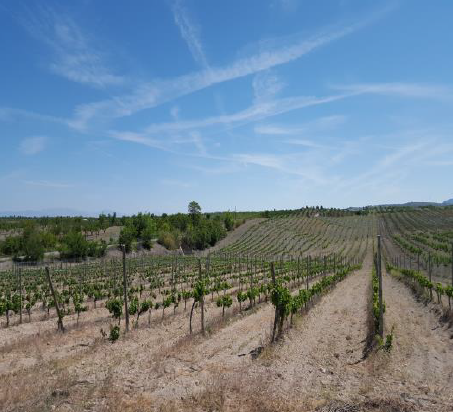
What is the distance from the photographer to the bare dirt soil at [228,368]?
24.6 ft

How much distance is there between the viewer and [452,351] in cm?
1141

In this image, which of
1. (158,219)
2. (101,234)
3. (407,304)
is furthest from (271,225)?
(407,304)

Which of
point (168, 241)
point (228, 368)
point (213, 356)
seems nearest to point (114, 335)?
point (213, 356)

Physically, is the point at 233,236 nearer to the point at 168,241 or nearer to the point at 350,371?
the point at 168,241

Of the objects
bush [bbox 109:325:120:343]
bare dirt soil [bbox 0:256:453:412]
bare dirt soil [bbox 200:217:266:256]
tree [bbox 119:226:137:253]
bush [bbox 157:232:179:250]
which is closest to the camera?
bare dirt soil [bbox 0:256:453:412]

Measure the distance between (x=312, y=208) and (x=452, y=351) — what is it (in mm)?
136790

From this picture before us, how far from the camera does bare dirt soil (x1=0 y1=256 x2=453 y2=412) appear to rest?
7484mm

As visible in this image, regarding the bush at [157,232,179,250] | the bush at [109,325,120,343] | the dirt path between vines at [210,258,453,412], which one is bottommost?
the dirt path between vines at [210,258,453,412]

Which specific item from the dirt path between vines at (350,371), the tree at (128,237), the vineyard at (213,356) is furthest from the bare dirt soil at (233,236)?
the dirt path between vines at (350,371)

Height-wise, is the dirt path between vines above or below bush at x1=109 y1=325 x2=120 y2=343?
below

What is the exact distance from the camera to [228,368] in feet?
31.8

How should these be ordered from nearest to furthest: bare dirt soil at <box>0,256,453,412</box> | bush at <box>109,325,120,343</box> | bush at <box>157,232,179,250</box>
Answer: bare dirt soil at <box>0,256,453,412</box> < bush at <box>109,325,120,343</box> < bush at <box>157,232,179,250</box>

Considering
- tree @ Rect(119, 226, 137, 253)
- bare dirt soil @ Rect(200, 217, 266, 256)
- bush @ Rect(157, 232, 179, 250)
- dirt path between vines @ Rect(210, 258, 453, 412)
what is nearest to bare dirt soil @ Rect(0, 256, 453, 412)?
dirt path between vines @ Rect(210, 258, 453, 412)

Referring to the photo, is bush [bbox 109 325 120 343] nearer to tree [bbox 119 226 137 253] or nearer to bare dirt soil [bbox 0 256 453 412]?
bare dirt soil [bbox 0 256 453 412]
